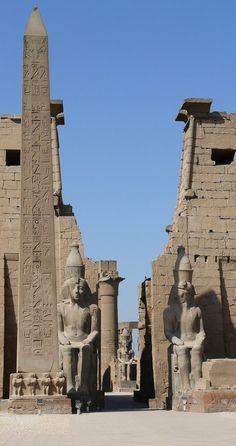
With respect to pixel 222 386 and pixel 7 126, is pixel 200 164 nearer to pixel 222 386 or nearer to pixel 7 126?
pixel 7 126

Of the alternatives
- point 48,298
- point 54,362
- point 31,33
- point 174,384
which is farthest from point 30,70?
point 174,384

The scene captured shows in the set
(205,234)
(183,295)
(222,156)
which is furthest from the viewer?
(222,156)

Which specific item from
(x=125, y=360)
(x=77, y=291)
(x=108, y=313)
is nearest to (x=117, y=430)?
(x=77, y=291)

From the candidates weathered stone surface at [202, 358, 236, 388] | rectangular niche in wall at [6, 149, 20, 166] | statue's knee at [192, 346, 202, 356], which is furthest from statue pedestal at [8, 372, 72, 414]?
rectangular niche in wall at [6, 149, 20, 166]

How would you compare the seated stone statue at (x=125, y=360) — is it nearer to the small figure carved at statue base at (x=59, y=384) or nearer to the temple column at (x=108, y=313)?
the temple column at (x=108, y=313)

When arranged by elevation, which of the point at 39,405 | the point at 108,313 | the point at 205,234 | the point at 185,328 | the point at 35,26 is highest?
the point at 35,26

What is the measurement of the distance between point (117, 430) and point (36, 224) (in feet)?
14.2

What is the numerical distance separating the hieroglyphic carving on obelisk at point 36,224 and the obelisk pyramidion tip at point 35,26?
2cm

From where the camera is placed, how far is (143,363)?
1734 centimetres

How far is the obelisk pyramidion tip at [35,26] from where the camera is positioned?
1278 centimetres

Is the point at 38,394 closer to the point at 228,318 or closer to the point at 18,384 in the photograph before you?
the point at 18,384

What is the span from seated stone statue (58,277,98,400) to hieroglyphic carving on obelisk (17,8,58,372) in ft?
4.82

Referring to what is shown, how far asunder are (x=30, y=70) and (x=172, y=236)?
16.1 ft

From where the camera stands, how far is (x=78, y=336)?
532 inches
